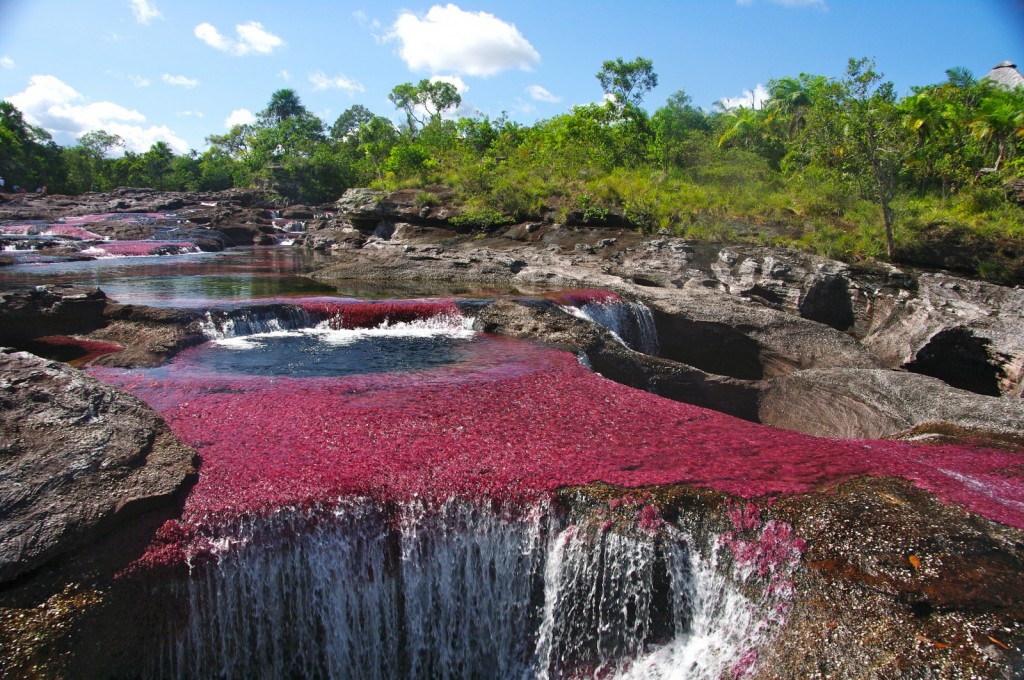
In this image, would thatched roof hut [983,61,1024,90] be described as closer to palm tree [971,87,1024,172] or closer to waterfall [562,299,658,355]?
palm tree [971,87,1024,172]

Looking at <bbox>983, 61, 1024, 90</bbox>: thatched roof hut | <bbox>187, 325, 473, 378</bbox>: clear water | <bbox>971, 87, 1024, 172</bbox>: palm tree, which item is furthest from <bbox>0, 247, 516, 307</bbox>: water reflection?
<bbox>983, 61, 1024, 90</bbox>: thatched roof hut

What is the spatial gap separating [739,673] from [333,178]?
57.1 metres

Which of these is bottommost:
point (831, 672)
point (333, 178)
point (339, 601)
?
point (339, 601)

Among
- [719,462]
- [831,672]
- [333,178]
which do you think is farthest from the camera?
[333,178]

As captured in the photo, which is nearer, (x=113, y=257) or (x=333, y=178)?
(x=113, y=257)

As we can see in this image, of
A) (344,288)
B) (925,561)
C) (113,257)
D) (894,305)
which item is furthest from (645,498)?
(113,257)

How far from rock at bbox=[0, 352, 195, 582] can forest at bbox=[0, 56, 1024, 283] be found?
59.2ft

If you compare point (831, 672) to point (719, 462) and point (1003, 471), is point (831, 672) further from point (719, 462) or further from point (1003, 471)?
point (1003, 471)

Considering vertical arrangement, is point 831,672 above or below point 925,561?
below

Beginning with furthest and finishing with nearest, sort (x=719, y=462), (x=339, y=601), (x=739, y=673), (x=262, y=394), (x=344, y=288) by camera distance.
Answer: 1. (x=344, y=288)
2. (x=262, y=394)
3. (x=719, y=462)
4. (x=339, y=601)
5. (x=739, y=673)

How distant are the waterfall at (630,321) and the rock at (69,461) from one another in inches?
405

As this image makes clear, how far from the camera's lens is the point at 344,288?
58.3 ft

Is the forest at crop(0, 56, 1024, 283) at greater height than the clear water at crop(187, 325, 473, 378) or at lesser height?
greater

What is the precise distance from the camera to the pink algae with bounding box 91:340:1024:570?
16.9 feet
